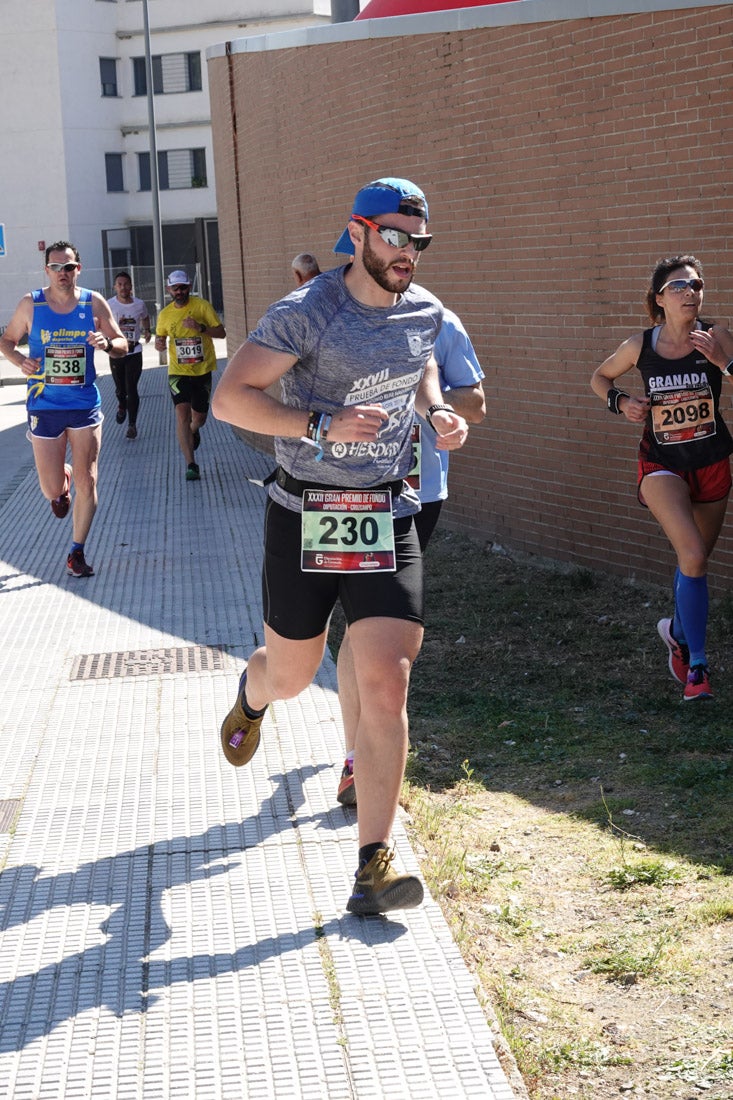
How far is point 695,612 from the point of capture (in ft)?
22.1

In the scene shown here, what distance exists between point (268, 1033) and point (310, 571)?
1.38 metres

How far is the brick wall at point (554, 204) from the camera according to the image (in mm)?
8016

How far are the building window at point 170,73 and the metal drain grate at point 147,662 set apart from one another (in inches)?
2143

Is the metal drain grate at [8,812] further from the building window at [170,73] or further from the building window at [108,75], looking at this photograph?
the building window at [108,75]

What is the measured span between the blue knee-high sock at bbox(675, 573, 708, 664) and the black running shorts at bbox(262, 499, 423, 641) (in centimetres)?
253

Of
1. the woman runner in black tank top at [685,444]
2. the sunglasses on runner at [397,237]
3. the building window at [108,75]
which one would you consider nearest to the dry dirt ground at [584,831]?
the woman runner in black tank top at [685,444]

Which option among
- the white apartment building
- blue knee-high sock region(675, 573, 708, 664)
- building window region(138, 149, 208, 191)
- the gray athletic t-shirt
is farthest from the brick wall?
building window region(138, 149, 208, 191)

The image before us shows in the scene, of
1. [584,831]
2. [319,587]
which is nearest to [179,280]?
[584,831]

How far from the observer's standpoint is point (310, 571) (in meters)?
4.41

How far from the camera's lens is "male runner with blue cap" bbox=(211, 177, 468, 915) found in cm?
420

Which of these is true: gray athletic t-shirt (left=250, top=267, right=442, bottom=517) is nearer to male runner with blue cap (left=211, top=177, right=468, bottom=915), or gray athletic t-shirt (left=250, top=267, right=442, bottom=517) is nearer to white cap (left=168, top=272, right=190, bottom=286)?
male runner with blue cap (left=211, top=177, right=468, bottom=915)

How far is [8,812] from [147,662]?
7.04ft

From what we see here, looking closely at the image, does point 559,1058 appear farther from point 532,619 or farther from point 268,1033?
point 532,619

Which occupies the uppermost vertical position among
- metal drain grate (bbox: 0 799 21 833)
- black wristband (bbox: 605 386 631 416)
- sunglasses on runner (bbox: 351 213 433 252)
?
sunglasses on runner (bbox: 351 213 433 252)
